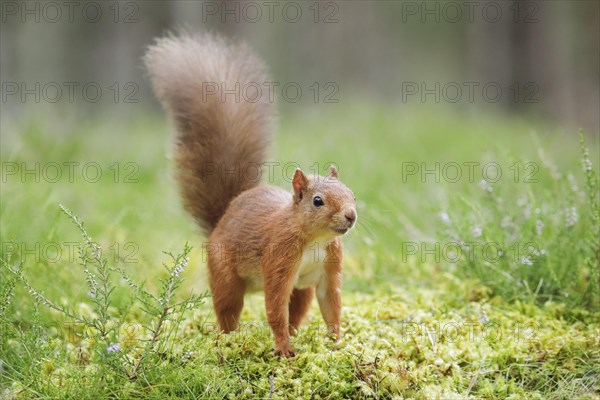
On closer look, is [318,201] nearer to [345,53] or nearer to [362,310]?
[362,310]

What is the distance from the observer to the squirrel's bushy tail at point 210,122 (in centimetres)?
349

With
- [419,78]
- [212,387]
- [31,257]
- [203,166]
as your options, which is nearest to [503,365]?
[212,387]

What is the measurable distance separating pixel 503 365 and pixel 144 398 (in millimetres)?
1533

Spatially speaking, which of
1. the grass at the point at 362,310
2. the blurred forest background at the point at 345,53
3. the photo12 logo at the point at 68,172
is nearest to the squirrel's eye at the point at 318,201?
the grass at the point at 362,310

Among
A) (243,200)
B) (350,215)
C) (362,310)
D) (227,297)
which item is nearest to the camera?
(350,215)

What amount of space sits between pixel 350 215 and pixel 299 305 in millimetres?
747

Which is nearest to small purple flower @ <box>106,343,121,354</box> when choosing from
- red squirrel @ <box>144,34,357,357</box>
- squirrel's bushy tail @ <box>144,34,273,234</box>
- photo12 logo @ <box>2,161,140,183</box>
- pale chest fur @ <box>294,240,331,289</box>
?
red squirrel @ <box>144,34,357,357</box>

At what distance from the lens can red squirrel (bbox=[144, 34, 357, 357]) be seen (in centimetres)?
274

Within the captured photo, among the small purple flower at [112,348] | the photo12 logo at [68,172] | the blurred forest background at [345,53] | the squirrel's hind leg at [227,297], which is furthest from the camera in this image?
the blurred forest background at [345,53]

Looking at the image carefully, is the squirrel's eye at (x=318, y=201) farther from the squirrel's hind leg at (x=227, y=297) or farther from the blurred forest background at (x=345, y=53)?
the blurred forest background at (x=345, y=53)

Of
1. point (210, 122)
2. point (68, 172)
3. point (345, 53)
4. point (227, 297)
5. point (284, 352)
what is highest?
point (345, 53)

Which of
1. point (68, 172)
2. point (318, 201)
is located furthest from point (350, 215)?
point (68, 172)

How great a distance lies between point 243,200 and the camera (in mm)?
3154

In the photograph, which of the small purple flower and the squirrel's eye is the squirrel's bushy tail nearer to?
the squirrel's eye
